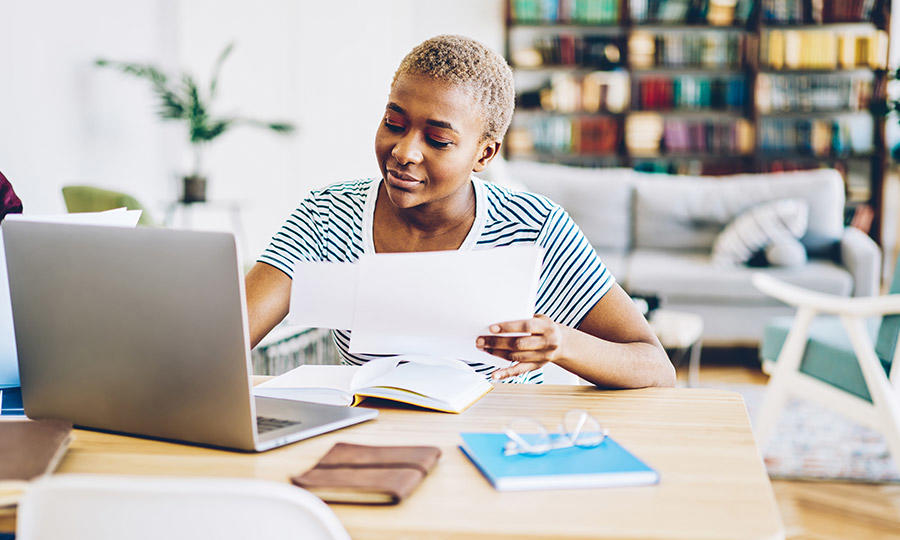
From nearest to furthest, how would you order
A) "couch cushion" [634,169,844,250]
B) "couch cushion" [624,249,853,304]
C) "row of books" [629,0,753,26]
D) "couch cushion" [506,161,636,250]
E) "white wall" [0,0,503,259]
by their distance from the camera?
"white wall" [0,0,503,259]
"couch cushion" [624,249,853,304]
"couch cushion" [634,169,844,250]
"couch cushion" [506,161,636,250]
"row of books" [629,0,753,26]

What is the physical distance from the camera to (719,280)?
12.3 ft

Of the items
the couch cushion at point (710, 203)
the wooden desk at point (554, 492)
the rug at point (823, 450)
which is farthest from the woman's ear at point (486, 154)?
the couch cushion at point (710, 203)

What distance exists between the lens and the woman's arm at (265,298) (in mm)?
1264

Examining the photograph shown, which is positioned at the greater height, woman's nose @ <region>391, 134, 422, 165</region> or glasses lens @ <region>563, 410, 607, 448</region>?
woman's nose @ <region>391, 134, 422, 165</region>

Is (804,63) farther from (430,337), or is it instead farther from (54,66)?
(430,337)

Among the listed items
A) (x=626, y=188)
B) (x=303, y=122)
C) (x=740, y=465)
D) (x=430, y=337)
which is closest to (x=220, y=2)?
(x=303, y=122)

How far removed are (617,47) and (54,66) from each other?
12.3 feet

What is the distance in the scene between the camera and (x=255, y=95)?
4.89m

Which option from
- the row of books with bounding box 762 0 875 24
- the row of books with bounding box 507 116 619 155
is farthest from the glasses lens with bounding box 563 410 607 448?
the row of books with bounding box 762 0 875 24

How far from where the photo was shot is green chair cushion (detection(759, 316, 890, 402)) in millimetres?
2297

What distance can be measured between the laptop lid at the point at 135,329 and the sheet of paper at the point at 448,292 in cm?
24

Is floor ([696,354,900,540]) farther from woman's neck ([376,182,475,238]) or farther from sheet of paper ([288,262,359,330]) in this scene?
sheet of paper ([288,262,359,330])

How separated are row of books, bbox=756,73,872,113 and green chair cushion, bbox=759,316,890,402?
10.7ft

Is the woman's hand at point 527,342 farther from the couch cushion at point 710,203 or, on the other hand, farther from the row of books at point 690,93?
the row of books at point 690,93
